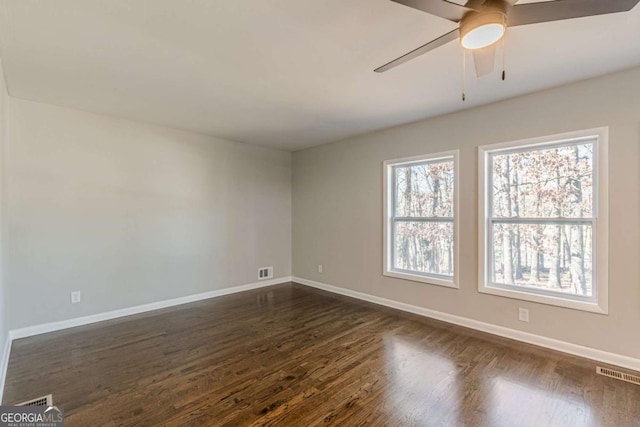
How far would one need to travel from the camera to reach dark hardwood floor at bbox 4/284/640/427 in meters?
1.97

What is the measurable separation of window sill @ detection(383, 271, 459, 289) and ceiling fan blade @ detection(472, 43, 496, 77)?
248 centimetres

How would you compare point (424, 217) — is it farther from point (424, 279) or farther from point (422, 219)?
point (424, 279)

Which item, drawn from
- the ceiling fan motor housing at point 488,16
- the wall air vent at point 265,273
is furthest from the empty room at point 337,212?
the wall air vent at point 265,273

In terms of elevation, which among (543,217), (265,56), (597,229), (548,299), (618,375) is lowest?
(618,375)

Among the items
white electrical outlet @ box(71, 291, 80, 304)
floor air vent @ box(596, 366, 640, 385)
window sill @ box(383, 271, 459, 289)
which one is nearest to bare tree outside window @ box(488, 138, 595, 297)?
window sill @ box(383, 271, 459, 289)

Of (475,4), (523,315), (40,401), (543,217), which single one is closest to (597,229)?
(543,217)

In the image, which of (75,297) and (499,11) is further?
(75,297)

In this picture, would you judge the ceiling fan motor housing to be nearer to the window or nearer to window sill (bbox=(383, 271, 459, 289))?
the window

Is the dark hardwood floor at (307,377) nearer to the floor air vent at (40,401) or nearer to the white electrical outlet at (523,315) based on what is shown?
the floor air vent at (40,401)

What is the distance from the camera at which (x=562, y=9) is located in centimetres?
143

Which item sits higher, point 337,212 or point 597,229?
point 337,212

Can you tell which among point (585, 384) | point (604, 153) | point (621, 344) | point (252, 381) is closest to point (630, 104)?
point (604, 153)

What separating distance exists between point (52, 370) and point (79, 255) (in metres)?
1.45

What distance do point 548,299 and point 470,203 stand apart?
1220 millimetres
